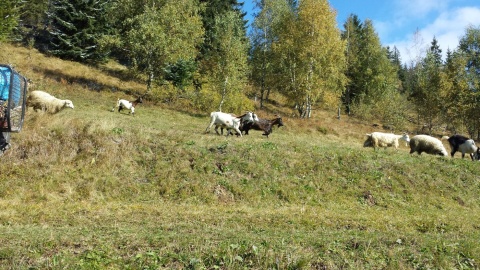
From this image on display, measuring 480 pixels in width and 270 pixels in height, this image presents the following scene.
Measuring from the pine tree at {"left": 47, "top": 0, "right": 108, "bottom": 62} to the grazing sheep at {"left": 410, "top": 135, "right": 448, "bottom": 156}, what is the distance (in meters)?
33.8

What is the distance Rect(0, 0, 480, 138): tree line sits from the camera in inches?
1495

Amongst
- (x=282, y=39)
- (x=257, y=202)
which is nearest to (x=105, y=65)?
(x=282, y=39)

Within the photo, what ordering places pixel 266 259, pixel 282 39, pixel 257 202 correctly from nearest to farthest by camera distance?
pixel 266 259 < pixel 257 202 < pixel 282 39

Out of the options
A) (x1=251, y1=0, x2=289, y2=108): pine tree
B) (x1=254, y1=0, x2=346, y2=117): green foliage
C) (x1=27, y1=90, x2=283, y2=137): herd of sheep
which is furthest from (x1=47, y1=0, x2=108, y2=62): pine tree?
(x1=254, y1=0, x2=346, y2=117): green foliage

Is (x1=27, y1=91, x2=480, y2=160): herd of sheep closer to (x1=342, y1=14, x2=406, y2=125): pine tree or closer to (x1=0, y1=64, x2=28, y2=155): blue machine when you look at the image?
(x1=0, y1=64, x2=28, y2=155): blue machine

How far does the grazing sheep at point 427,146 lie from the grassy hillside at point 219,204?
395cm

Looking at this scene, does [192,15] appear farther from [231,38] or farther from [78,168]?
[78,168]

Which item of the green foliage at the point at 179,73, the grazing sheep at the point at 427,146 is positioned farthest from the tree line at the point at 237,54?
the grazing sheep at the point at 427,146

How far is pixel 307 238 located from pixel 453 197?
11.3 m

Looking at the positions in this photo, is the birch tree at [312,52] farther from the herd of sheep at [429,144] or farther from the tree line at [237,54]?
the herd of sheep at [429,144]

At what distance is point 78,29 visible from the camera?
42031 millimetres

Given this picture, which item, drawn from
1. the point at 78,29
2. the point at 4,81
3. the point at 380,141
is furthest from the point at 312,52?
the point at 4,81

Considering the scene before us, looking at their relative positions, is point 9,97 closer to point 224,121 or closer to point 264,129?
point 224,121

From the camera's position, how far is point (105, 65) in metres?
46.9
